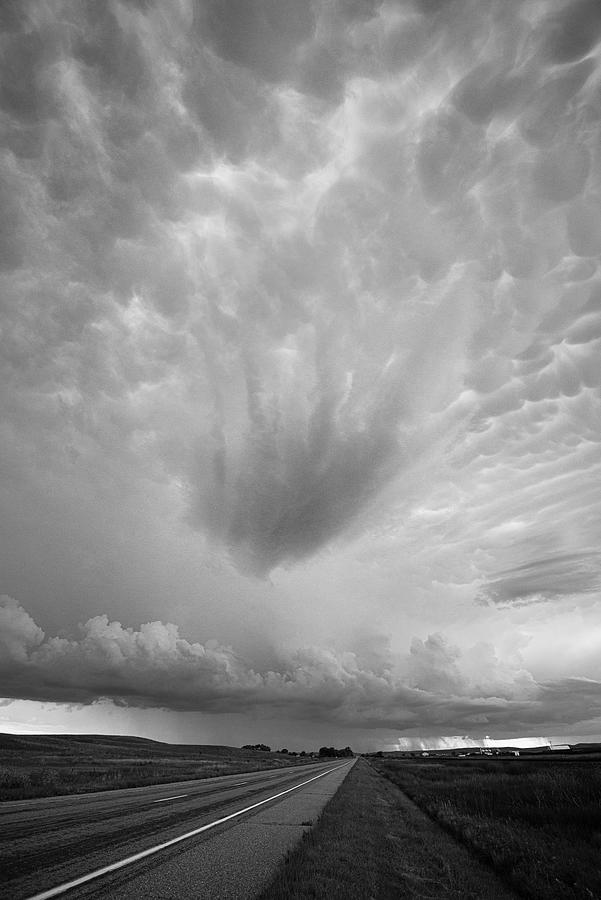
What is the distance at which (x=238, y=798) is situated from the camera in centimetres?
2280

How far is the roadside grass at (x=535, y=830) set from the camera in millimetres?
9922

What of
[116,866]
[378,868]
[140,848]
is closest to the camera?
[116,866]

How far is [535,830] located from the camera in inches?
650

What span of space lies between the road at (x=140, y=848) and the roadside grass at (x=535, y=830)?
205 inches

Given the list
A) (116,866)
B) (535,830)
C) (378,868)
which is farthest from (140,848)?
(535,830)

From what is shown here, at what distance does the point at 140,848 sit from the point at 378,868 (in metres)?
5.16

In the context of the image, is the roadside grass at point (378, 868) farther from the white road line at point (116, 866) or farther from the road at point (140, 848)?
the white road line at point (116, 866)

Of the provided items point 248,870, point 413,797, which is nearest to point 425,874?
point 248,870

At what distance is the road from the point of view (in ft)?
24.1

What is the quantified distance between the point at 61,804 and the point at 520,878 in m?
16.1

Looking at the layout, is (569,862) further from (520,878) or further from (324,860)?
(324,860)

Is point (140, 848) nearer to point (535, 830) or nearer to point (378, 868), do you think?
point (378, 868)

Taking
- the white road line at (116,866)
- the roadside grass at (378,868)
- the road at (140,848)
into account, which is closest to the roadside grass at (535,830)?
the roadside grass at (378,868)

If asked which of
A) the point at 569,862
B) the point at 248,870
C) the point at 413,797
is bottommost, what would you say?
the point at 413,797
